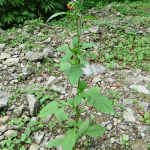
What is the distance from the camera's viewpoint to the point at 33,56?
343cm

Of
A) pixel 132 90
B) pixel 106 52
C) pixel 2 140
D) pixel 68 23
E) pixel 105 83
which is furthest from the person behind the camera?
pixel 68 23

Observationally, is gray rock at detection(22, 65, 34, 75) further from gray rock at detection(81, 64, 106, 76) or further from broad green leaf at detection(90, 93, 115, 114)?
broad green leaf at detection(90, 93, 115, 114)

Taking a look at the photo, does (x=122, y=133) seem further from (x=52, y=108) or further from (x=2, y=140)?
(x=2, y=140)

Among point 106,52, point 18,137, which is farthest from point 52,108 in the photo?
point 106,52

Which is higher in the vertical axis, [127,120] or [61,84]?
[61,84]

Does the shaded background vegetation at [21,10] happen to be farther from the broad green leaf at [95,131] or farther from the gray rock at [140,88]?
the broad green leaf at [95,131]

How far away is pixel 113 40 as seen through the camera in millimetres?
4375

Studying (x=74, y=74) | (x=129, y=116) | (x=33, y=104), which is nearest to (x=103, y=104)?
(x=74, y=74)

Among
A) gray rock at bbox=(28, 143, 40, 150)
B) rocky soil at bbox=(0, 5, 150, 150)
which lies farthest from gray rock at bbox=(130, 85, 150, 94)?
gray rock at bbox=(28, 143, 40, 150)

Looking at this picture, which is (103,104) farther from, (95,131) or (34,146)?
(34,146)

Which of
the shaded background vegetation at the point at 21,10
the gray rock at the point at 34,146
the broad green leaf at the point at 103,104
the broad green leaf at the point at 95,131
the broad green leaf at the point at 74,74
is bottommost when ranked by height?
the gray rock at the point at 34,146

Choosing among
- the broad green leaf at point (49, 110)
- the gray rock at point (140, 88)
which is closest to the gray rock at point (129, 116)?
the gray rock at point (140, 88)

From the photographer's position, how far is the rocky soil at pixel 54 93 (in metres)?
2.03

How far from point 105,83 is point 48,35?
101 inches
